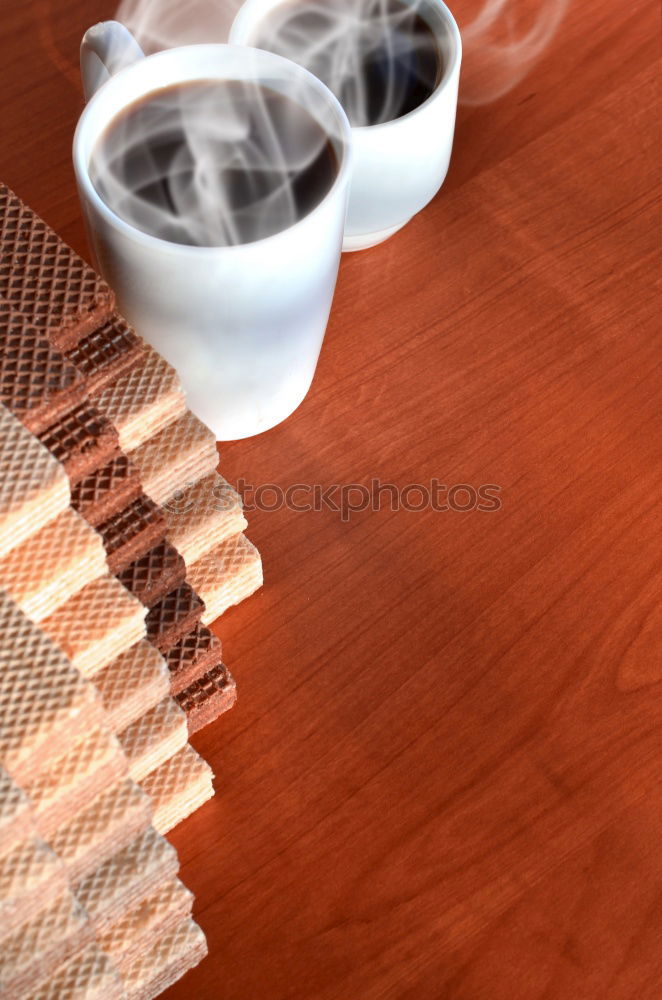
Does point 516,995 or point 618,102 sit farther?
point 618,102

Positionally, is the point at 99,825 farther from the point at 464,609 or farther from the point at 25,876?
the point at 464,609

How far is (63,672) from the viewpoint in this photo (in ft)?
1.20

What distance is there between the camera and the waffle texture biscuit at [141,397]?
0.44 meters

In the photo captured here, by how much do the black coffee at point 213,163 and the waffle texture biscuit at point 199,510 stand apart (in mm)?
101

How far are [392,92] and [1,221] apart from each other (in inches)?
9.3

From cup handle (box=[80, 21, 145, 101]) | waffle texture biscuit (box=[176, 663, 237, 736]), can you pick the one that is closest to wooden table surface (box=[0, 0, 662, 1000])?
waffle texture biscuit (box=[176, 663, 237, 736])

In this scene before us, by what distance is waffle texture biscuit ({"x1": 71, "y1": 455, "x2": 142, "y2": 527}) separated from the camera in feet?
1.35

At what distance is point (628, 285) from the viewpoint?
2.13ft

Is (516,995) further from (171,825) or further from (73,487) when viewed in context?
(73,487)

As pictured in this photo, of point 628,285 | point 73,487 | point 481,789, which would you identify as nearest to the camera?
point 73,487

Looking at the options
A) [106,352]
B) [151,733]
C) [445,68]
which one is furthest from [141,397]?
[445,68]

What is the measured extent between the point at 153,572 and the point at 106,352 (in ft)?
0.27

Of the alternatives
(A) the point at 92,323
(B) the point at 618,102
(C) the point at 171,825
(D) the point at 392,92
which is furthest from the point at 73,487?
(B) the point at 618,102

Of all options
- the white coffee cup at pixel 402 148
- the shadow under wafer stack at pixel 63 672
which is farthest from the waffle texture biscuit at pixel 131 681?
the white coffee cup at pixel 402 148
